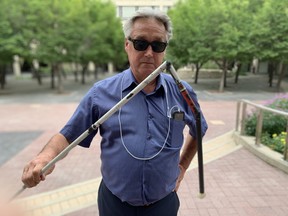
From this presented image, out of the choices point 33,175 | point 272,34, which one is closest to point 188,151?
point 33,175

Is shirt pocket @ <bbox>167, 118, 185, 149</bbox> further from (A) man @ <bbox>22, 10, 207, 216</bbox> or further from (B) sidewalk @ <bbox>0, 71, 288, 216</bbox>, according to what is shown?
(B) sidewalk @ <bbox>0, 71, 288, 216</bbox>

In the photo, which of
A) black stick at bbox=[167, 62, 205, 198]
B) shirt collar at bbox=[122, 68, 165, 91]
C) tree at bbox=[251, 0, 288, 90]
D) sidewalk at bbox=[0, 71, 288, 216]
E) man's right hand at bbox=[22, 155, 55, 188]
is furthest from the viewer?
tree at bbox=[251, 0, 288, 90]

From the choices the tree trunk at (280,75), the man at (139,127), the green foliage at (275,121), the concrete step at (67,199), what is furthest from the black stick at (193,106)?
the tree trunk at (280,75)

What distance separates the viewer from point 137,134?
4.83ft

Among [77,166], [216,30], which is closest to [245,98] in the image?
[77,166]

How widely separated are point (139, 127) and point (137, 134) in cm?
4

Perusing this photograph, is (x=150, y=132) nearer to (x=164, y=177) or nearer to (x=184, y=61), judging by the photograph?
(x=164, y=177)

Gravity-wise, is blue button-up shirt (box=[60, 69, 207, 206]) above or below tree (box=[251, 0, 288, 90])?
below

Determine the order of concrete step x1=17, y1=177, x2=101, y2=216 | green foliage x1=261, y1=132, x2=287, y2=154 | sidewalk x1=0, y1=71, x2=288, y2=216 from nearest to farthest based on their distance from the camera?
sidewalk x1=0, y1=71, x2=288, y2=216 < concrete step x1=17, y1=177, x2=101, y2=216 < green foliage x1=261, y1=132, x2=287, y2=154

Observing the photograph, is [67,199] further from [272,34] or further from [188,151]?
[272,34]

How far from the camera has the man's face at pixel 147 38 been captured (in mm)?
1429

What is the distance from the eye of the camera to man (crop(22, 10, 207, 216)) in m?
1.45

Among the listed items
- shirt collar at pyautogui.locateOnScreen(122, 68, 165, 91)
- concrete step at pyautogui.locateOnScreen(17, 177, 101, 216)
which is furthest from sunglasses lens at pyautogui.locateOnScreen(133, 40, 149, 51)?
concrete step at pyautogui.locateOnScreen(17, 177, 101, 216)

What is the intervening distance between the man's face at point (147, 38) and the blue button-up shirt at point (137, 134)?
0.11 metres
